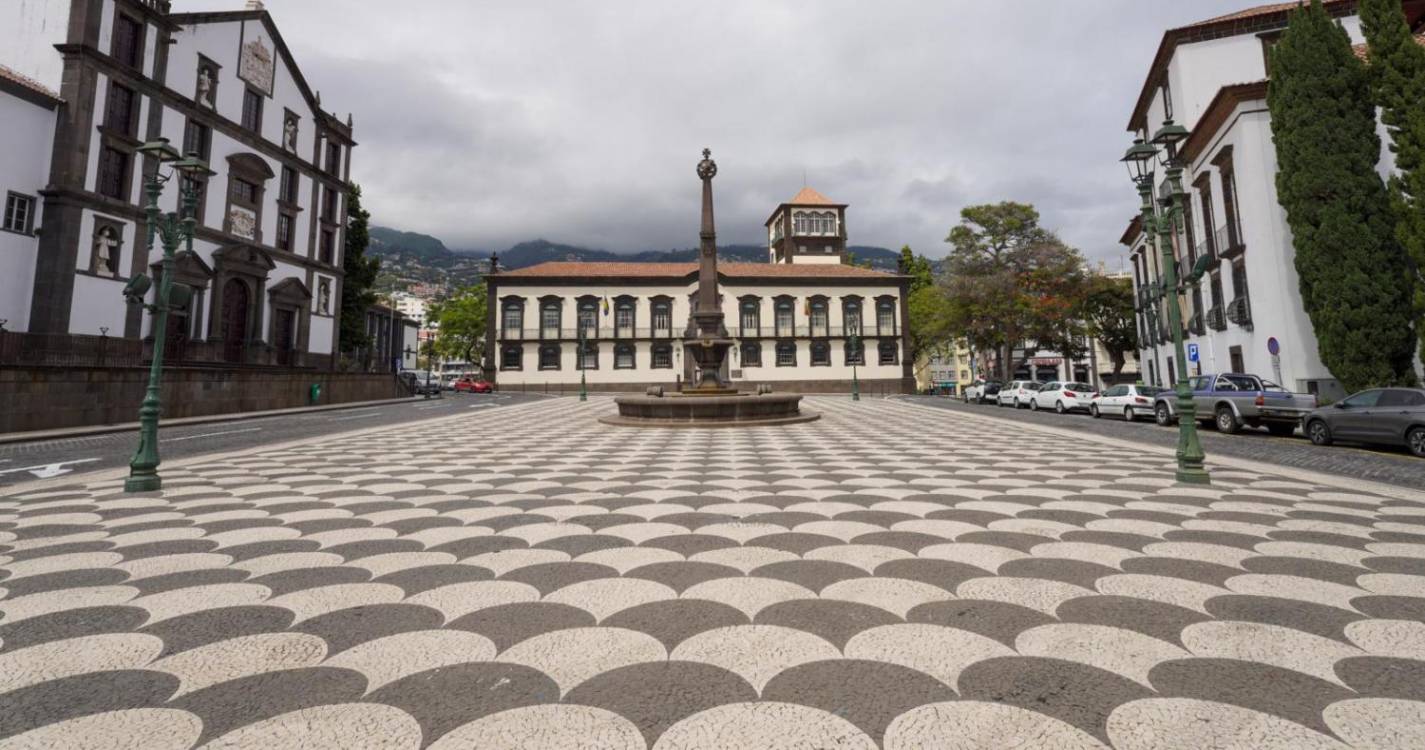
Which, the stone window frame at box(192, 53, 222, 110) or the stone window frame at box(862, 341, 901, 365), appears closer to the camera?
the stone window frame at box(192, 53, 222, 110)

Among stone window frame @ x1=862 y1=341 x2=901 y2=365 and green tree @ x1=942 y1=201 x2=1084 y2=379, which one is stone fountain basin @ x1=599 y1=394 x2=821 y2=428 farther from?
stone window frame @ x1=862 y1=341 x2=901 y2=365

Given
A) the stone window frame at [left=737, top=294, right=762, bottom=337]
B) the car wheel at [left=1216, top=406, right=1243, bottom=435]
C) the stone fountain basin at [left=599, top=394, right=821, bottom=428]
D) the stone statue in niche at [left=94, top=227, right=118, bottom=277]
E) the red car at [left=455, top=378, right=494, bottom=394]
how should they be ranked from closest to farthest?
1. the car wheel at [left=1216, top=406, right=1243, bottom=435]
2. the stone fountain basin at [left=599, top=394, right=821, bottom=428]
3. the stone statue in niche at [left=94, top=227, right=118, bottom=277]
4. the red car at [left=455, top=378, right=494, bottom=394]
5. the stone window frame at [left=737, top=294, right=762, bottom=337]

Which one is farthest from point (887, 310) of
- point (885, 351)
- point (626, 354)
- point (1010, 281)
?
point (626, 354)

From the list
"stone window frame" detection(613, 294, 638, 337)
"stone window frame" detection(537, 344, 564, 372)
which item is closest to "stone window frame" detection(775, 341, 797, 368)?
"stone window frame" detection(613, 294, 638, 337)

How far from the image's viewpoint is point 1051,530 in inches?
183

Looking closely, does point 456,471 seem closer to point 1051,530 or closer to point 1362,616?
point 1051,530

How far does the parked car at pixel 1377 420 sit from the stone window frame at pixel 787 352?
3741 cm

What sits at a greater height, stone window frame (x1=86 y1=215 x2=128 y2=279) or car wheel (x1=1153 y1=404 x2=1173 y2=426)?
stone window frame (x1=86 y1=215 x2=128 y2=279)

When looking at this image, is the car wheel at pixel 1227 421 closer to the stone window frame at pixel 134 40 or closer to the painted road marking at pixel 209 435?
the painted road marking at pixel 209 435

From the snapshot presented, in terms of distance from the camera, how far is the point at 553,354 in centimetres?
4722

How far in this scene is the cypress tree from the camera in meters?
14.9

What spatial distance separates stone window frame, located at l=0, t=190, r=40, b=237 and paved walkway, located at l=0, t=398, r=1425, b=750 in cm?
1922

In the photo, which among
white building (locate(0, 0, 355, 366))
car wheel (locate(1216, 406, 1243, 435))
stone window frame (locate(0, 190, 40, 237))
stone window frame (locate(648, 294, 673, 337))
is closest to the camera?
car wheel (locate(1216, 406, 1243, 435))

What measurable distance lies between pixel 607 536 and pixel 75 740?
2956mm
